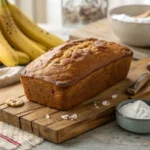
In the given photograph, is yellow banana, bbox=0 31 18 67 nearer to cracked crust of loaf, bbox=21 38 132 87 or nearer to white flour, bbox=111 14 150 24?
cracked crust of loaf, bbox=21 38 132 87

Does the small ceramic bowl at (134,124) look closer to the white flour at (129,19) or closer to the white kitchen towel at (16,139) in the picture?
the white kitchen towel at (16,139)

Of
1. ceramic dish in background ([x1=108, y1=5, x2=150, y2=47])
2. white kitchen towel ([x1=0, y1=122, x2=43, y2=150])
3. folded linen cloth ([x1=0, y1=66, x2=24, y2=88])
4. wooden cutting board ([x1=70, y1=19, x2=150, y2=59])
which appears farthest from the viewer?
wooden cutting board ([x1=70, y1=19, x2=150, y2=59])

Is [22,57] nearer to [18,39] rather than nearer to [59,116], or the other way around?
[18,39]

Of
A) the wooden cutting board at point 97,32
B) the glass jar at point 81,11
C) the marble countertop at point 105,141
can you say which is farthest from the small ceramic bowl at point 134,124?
the glass jar at point 81,11

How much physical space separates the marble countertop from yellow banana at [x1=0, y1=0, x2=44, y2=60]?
1.54 ft

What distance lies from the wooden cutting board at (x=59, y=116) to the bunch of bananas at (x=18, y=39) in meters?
0.19

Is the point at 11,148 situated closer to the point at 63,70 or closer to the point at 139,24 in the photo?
the point at 63,70

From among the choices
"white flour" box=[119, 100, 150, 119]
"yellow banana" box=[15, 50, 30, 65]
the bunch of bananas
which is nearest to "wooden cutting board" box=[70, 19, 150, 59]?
the bunch of bananas

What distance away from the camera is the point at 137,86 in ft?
5.02

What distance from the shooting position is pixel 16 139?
1331 millimetres

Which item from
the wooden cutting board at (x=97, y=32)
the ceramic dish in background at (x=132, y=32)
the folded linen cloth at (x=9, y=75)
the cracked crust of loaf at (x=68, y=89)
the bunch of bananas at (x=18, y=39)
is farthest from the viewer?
the wooden cutting board at (x=97, y=32)

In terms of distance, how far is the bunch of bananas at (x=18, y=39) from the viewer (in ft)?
5.61

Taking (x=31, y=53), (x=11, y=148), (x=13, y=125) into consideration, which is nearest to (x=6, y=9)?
(x=31, y=53)

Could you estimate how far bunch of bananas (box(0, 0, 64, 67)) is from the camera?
1711mm
